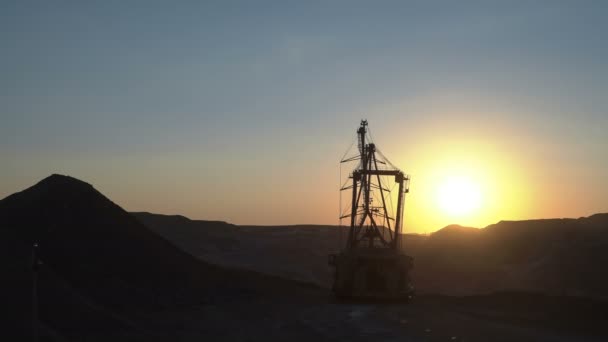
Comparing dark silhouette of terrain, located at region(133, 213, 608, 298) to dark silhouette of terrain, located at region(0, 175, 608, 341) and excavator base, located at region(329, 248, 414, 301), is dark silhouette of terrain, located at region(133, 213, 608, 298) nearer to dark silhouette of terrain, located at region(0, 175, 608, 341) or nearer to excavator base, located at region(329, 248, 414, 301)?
dark silhouette of terrain, located at region(0, 175, 608, 341)

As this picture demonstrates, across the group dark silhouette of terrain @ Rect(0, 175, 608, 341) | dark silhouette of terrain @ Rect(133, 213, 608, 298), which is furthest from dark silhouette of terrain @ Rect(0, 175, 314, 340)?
dark silhouette of terrain @ Rect(133, 213, 608, 298)

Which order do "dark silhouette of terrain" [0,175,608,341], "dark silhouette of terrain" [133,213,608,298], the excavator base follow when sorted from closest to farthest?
"dark silhouette of terrain" [0,175,608,341] → the excavator base → "dark silhouette of terrain" [133,213,608,298]

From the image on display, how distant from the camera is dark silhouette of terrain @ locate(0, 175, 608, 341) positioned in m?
25.3

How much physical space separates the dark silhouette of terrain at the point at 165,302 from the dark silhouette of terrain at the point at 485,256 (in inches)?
186

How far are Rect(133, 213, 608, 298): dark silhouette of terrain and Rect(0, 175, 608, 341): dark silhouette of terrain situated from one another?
473 centimetres

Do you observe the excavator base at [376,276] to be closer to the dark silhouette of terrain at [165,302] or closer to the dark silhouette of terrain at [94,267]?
the dark silhouette of terrain at [165,302]

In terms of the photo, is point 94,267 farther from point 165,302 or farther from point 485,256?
point 485,256

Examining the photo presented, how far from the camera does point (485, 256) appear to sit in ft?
220

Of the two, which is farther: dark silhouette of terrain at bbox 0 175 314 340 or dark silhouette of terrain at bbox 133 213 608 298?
dark silhouette of terrain at bbox 133 213 608 298

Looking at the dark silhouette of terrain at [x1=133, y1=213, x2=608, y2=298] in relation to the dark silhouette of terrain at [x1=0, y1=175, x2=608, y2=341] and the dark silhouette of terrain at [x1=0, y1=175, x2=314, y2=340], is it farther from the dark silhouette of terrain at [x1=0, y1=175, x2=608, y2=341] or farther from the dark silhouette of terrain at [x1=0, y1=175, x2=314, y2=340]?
the dark silhouette of terrain at [x1=0, y1=175, x2=314, y2=340]

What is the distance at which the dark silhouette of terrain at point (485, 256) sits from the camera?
1961 inches

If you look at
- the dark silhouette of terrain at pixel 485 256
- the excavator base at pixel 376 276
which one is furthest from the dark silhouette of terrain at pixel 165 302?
the dark silhouette of terrain at pixel 485 256

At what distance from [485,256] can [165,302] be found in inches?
1625

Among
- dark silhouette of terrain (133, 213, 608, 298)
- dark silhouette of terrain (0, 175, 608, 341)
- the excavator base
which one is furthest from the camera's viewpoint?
dark silhouette of terrain (133, 213, 608, 298)
